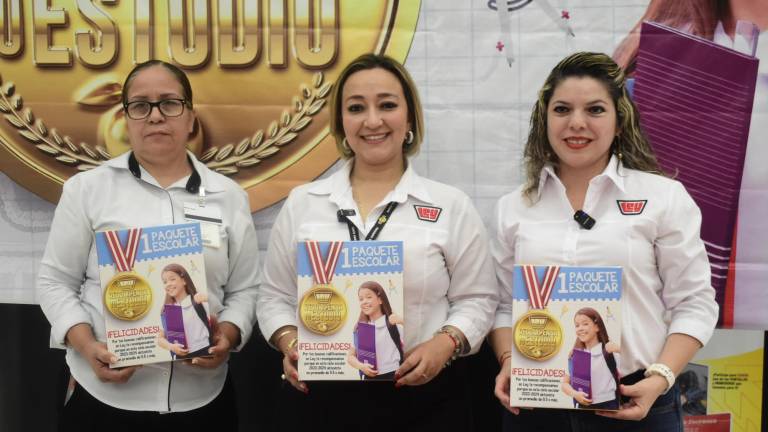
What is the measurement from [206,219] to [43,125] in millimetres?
1016

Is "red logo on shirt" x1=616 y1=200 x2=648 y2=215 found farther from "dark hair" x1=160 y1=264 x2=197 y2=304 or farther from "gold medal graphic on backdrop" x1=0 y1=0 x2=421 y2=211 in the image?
"dark hair" x1=160 y1=264 x2=197 y2=304

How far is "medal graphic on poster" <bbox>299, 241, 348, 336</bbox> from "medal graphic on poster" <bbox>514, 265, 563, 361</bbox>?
473 mm

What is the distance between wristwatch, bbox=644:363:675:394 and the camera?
167cm

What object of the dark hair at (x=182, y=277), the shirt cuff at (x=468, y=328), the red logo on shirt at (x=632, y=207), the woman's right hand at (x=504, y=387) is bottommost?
the woman's right hand at (x=504, y=387)

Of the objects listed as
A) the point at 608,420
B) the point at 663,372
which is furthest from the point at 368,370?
the point at 663,372

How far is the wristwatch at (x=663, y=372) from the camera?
1.67m

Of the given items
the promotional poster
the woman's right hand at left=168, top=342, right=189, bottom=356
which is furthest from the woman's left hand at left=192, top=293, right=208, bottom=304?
the promotional poster

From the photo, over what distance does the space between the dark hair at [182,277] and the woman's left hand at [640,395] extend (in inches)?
45.7

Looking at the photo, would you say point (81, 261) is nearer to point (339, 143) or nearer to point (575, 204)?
point (339, 143)

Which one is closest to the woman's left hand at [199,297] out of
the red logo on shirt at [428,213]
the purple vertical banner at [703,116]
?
the red logo on shirt at [428,213]

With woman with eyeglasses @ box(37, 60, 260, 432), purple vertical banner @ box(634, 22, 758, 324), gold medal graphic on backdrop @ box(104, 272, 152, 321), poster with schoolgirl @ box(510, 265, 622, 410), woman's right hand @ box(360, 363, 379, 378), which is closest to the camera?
poster with schoolgirl @ box(510, 265, 622, 410)

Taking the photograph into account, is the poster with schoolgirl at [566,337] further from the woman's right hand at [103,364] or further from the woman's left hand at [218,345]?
the woman's right hand at [103,364]

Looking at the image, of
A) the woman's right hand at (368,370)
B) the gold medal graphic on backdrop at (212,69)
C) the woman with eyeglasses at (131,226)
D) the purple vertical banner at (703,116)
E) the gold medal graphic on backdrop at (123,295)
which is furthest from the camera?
the gold medal graphic on backdrop at (212,69)

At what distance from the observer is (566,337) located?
1666 mm
